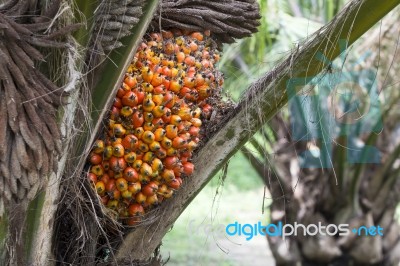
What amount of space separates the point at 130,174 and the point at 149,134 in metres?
0.11

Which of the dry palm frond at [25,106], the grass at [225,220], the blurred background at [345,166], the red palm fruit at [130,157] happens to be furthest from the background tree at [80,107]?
the grass at [225,220]

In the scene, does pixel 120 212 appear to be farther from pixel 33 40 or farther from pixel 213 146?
pixel 33 40

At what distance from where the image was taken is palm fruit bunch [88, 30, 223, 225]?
68.0 inches

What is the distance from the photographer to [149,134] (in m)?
1.72

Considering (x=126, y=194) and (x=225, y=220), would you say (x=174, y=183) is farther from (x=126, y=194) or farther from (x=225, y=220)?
(x=225, y=220)

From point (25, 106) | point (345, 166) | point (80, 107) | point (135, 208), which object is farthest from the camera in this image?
point (345, 166)

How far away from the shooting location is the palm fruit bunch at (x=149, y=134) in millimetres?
1727

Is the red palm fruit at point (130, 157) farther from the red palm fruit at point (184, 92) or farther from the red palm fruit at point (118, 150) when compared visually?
the red palm fruit at point (184, 92)

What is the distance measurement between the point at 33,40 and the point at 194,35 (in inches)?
24.4

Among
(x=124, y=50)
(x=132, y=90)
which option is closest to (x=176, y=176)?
(x=132, y=90)

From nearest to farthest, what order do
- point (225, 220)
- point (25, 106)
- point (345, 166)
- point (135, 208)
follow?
point (25, 106), point (135, 208), point (345, 166), point (225, 220)

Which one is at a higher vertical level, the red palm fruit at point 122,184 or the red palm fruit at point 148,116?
the red palm fruit at point 148,116

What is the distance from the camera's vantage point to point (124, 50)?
1.63 m

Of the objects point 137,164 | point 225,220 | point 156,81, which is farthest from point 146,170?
point 225,220
